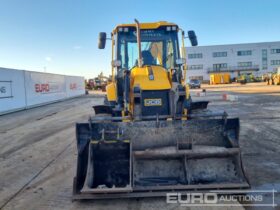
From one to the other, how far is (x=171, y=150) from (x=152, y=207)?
0.95 metres

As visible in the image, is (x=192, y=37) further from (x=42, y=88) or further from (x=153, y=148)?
(x=42, y=88)

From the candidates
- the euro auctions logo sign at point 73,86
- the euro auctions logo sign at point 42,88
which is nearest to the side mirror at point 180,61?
the euro auctions logo sign at point 42,88

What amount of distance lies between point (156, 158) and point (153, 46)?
10.5 ft

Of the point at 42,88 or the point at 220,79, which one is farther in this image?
the point at 220,79

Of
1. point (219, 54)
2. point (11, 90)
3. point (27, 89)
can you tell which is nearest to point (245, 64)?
point (219, 54)

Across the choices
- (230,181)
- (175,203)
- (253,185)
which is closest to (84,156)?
(175,203)

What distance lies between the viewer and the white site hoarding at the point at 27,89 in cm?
1642

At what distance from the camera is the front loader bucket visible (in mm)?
3666

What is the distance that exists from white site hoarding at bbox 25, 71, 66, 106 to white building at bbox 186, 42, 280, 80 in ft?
172

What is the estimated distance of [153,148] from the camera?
4.22 m

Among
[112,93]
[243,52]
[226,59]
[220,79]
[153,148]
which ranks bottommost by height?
[153,148]

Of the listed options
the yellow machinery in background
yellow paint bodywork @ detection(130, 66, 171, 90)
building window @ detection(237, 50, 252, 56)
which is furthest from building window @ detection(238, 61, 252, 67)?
A: yellow paint bodywork @ detection(130, 66, 171, 90)

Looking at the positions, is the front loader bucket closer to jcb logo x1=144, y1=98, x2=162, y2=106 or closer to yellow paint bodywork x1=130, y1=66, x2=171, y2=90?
jcb logo x1=144, y1=98, x2=162, y2=106

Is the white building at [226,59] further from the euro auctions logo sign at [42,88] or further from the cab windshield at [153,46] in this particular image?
the cab windshield at [153,46]
